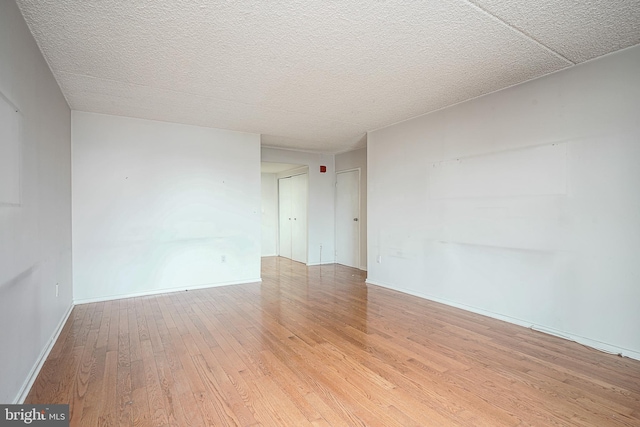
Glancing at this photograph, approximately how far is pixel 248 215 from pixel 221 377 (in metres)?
3.26

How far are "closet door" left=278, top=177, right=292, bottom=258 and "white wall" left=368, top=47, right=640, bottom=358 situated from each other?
12.3ft

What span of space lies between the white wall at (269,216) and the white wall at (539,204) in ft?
14.6

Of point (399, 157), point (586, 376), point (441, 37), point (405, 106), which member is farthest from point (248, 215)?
point (586, 376)

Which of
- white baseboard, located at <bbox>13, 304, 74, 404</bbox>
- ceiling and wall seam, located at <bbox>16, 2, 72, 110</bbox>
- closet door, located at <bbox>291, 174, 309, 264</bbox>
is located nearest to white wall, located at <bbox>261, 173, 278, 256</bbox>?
closet door, located at <bbox>291, 174, 309, 264</bbox>

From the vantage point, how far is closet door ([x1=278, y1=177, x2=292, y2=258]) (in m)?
7.70

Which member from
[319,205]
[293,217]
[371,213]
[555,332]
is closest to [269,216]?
[293,217]

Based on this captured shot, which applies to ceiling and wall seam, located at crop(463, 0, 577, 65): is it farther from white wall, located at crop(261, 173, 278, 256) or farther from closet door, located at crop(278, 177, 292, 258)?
white wall, located at crop(261, 173, 278, 256)

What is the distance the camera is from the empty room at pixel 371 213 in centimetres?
197

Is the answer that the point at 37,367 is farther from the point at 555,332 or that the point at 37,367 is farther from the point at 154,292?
the point at 555,332

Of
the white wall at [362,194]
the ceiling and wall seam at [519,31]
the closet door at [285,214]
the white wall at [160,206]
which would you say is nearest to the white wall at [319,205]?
the white wall at [362,194]

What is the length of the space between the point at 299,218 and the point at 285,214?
0.77 meters

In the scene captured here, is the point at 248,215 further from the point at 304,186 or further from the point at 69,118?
the point at 69,118

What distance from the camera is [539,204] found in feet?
10.1

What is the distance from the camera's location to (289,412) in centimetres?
185
